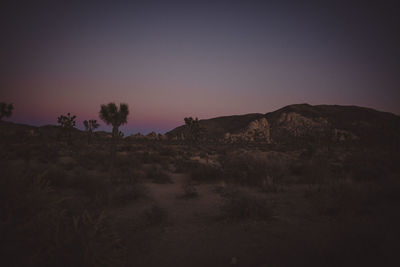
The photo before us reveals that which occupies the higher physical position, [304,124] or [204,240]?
[304,124]

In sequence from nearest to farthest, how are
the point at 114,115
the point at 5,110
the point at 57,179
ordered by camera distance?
the point at 57,179, the point at 114,115, the point at 5,110

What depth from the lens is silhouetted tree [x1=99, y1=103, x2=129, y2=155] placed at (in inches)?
588

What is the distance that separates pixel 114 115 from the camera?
15188 mm

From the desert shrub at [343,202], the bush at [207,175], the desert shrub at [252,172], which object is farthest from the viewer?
the bush at [207,175]

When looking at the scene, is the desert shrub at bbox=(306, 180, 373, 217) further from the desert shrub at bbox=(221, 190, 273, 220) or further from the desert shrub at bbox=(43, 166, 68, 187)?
the desert shrub at bbox=(43, 166, 68, 187)

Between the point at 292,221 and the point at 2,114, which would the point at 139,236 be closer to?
the point at 292,221

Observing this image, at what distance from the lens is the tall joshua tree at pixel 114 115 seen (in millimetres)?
14945

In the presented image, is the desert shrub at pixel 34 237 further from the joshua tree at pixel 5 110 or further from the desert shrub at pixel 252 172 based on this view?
the joshua tree at pixel 5 110

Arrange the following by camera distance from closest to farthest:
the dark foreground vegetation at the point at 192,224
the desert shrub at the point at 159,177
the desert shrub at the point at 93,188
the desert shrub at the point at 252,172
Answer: the dark foreground vegetation at the point at 192,224 → the desert shrub at the point at 93,188 → the desert shrub at the point at 252,172 → the desert shrub at the point at 159,177

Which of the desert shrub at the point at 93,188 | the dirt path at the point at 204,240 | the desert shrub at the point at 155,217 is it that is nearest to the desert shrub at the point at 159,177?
the desert shrub at the point at 93,188

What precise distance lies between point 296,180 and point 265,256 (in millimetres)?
7129

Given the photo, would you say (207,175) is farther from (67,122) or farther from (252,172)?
(67,122)

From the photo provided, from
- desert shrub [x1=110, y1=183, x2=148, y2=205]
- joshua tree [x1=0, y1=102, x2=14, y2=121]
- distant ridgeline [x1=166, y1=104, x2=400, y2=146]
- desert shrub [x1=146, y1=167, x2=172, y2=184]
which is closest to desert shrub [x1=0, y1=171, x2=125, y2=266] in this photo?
desert shrub [x1=110, y1=183, x2=148, y2=205]

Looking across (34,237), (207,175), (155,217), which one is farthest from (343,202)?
(34,237)
